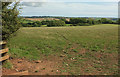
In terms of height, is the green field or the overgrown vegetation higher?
the overgrown vegetation

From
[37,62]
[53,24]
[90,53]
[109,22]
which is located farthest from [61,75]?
[109,22]

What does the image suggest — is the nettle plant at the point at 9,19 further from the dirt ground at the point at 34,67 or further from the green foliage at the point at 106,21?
the green foliage at the point at 106,21

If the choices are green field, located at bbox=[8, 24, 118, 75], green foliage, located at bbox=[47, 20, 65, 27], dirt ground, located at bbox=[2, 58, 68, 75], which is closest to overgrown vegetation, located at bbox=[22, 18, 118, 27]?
green foliage, located at bbox=[47, 20, 65, 27]

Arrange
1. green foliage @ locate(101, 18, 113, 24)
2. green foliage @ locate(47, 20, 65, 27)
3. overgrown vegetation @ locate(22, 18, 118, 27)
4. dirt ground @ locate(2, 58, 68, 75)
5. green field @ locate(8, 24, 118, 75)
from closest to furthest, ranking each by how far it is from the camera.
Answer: dirt ground @ locate(2, 58, 68, 75)
green field @ locate(8, 24, 118, 75)
overgrown vegetation @ locate(22, 18, 118, 27)
green foliage @ locate(47, 20, 65, 27)
green foliage @ locate(101, 18, 113, 24)

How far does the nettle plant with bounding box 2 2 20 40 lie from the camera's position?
27.0 ft

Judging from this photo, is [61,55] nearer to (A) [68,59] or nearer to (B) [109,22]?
(A) [68,59]

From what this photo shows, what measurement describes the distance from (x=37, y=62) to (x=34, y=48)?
2.83 meters

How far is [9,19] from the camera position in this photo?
8531 millimetres

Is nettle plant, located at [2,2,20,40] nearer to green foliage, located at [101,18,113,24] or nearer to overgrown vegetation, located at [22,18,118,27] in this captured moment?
overgrown vegetation, located at [22,18,118,27]

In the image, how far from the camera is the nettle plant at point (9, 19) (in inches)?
324

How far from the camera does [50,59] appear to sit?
10.6 meters

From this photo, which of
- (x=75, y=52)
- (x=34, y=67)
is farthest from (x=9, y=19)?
(x=75, y=52)

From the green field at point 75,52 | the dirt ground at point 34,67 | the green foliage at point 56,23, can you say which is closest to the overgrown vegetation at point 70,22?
the green foliage at point 56,23

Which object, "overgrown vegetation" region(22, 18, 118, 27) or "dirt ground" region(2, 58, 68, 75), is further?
"overgrown vegetation" region(22, 18, 118, 27)
